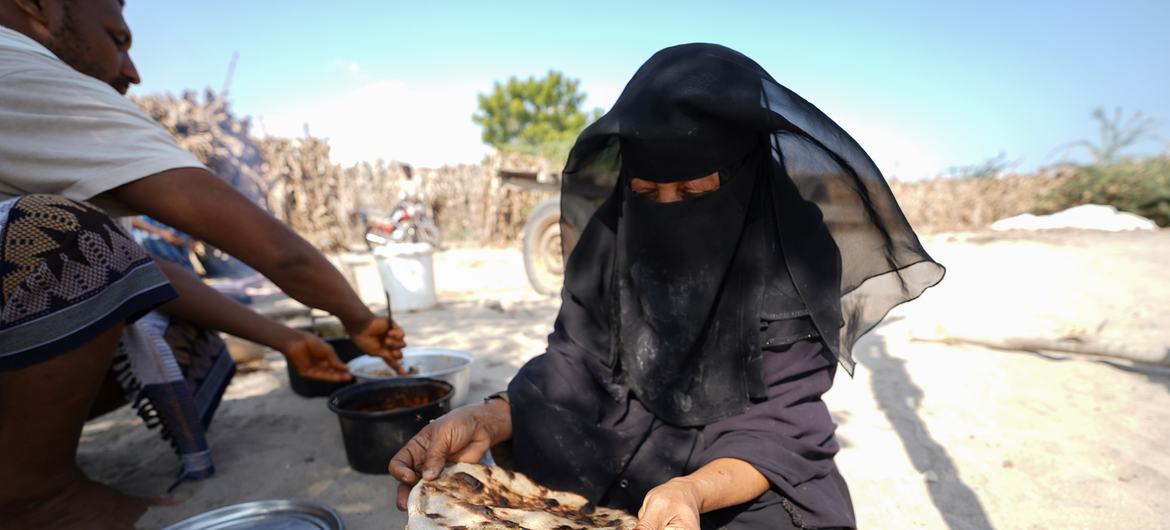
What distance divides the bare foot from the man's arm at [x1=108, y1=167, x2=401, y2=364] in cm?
80

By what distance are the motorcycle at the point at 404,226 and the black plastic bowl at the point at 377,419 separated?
21.2 feet

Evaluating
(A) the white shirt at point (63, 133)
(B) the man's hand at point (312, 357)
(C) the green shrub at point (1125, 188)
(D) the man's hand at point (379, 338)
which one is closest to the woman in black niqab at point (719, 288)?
(D) the man's hand at point (379, 338)

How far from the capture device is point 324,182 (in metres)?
12.7

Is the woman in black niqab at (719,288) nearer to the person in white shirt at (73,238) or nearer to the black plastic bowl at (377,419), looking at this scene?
the black plastic bowl at (377,419)

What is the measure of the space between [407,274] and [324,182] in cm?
857

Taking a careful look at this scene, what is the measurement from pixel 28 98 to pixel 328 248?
1208cm

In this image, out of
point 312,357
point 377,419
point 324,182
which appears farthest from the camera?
point 324,182

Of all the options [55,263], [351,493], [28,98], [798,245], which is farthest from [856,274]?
[28,98]

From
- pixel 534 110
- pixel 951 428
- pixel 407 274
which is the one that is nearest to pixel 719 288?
pixel 951 428

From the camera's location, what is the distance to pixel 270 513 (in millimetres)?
1738

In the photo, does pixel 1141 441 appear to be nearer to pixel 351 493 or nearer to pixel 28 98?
pixel 351 493

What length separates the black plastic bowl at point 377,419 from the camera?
79.7 inches

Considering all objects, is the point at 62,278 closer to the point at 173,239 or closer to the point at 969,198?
the point at 173,239

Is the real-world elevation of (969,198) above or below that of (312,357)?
above
